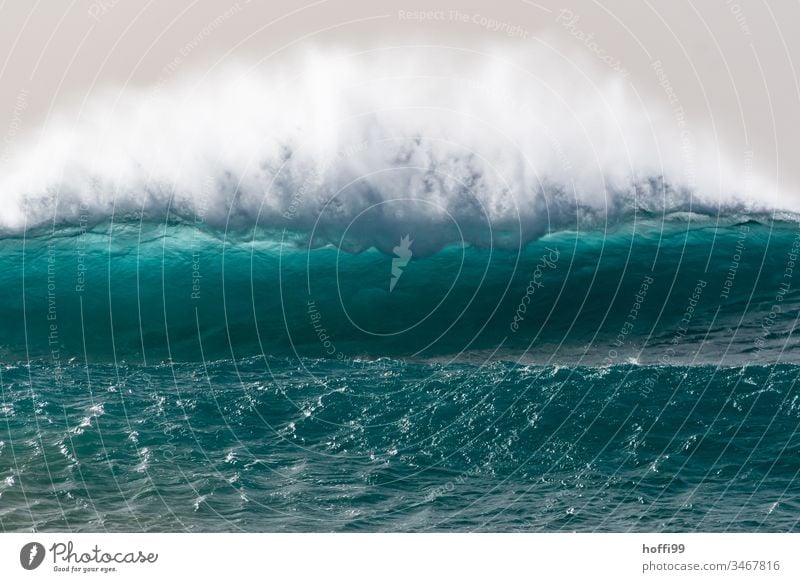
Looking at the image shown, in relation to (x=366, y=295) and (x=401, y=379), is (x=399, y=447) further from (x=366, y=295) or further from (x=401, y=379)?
(x=366, y=295)

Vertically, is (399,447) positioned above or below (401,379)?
below

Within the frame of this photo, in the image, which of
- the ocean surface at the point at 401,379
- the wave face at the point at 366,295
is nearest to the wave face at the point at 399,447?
the ocean surface at the point at 401,379

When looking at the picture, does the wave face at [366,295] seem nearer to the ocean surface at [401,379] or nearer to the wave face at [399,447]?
the ocean surface at [401,379]

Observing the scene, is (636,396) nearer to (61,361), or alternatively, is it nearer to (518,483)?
(518,483)

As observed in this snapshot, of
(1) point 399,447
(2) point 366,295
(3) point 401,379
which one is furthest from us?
(2) point 366,295

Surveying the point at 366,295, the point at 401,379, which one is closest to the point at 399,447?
the point at 401,379

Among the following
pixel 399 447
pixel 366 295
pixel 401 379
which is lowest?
pixel 399 447

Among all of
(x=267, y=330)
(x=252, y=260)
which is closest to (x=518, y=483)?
(x=267, y=330)
